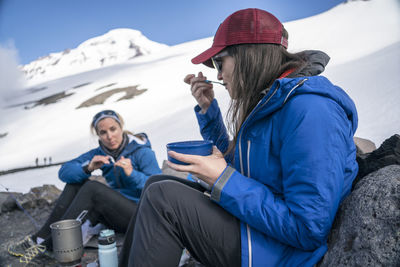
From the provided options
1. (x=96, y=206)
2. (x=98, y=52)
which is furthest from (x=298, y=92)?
(x=98, y=52)

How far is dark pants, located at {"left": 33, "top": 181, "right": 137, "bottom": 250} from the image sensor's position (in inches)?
86.8

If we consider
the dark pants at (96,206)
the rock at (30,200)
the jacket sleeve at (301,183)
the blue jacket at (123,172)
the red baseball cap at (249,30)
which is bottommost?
the rock at (30,200)

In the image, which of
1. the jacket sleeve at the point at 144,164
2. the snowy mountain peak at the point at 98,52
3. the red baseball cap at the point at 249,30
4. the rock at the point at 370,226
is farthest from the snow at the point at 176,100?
the snowy mountain peak at the point at 98,52

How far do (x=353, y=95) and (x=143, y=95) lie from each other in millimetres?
8860

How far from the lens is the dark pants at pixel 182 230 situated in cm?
118

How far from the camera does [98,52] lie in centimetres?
10294

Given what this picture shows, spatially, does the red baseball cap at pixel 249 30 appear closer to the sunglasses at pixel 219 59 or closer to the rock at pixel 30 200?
the sunglasses at pixel 219 59

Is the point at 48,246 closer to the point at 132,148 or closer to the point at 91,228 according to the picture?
the point at 91,228

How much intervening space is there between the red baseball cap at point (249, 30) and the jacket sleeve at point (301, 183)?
1.12 feet

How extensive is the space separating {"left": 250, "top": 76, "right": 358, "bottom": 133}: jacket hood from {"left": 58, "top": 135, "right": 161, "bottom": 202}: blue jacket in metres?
1.40

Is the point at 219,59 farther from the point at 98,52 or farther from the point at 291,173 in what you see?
the point at 98,52

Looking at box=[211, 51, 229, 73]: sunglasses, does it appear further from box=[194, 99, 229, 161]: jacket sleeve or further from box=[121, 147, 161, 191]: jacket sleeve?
box=[121, 147, 161, 191]: jacket sleeve

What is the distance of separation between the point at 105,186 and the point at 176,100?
9.14 m

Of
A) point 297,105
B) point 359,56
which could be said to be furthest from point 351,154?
point 359,56
